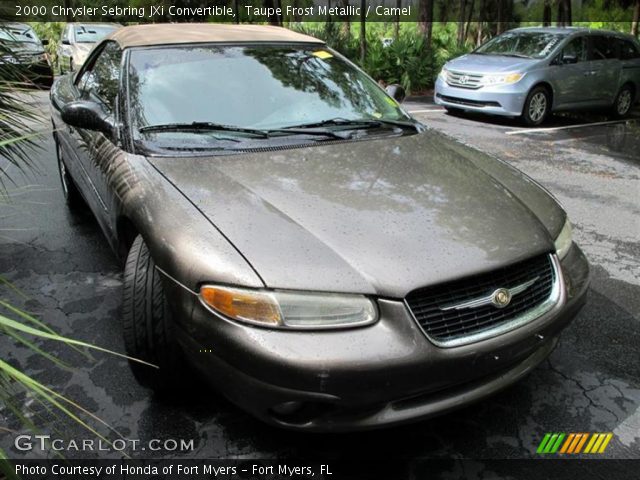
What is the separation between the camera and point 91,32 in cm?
1322

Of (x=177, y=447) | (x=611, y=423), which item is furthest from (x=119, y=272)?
(x=611, y=423)

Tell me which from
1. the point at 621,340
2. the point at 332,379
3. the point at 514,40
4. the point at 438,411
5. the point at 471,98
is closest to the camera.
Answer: the point at 332,379

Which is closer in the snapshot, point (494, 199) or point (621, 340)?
point (494, 199)

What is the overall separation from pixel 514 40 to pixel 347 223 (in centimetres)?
955

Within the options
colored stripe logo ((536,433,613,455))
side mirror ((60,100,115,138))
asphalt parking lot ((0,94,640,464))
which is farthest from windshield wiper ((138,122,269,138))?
colored stripe logo ((536,433,613,455))

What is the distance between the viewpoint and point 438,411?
2.05 meters

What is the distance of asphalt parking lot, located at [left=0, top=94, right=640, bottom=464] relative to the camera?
237 centimetres

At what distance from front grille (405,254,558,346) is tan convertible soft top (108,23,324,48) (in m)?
2.27

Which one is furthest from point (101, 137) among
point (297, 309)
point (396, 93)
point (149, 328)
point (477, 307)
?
point (477, 307)

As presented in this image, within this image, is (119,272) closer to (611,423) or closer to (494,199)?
(494,199)

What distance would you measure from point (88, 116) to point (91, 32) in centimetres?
1179

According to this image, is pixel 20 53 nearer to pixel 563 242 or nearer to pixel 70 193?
pixel 70 193

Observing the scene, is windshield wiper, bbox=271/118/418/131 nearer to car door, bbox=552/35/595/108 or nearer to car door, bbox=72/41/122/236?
car door, bbox=72/41/122/236

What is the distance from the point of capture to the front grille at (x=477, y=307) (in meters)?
2.01
